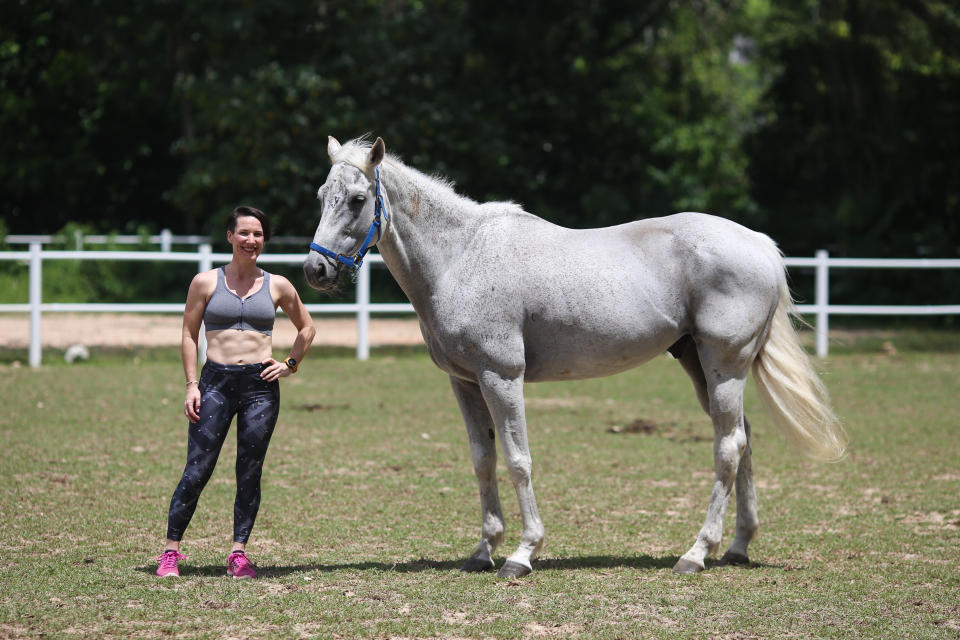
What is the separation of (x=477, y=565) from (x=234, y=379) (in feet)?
Result: 5.13

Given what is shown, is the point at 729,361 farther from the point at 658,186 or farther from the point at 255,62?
the point at 658,186

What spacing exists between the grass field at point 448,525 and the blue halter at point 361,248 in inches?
61.2

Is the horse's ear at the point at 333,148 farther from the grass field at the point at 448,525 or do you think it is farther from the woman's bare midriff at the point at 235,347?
the grass field at the point at 448,525

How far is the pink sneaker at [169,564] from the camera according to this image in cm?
527

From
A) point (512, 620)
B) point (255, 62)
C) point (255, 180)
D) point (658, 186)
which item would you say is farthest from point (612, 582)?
point (658, 186)

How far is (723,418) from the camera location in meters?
5.78

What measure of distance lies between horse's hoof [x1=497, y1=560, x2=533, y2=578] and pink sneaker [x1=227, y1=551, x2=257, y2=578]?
122 cm

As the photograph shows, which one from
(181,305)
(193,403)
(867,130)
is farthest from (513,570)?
(867,130)

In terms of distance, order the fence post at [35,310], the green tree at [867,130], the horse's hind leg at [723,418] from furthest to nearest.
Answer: the green tree at [867,130]
the fence post at [35,310]
the horse's hind leg at [723,418]

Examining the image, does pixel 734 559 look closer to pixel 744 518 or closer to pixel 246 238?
pixel 744 518

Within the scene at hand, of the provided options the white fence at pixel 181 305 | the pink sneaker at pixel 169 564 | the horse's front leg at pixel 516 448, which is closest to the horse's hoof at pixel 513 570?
the horse's front leg at pixel 516 448

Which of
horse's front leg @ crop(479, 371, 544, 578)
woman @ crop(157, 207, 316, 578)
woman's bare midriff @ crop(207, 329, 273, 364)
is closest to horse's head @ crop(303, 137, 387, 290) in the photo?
woman @ crop(157, 207, 316, 578)

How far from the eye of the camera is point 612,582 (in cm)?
535

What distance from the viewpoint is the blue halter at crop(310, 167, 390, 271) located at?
525cm
